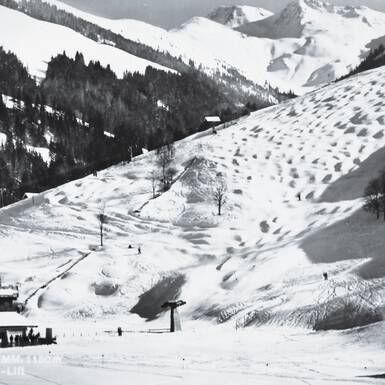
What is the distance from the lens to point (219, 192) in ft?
256

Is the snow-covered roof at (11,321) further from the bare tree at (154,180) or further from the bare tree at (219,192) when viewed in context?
the bare tree at (154,180)

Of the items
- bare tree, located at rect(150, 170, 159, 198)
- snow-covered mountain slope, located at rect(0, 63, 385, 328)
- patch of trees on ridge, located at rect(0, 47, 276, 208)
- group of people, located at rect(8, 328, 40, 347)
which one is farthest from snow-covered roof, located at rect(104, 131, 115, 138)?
group of people, located at rect(8, 328, 40, 347)

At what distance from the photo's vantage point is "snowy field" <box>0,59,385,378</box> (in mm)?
24373

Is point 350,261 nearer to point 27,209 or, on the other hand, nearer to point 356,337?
point 356,337

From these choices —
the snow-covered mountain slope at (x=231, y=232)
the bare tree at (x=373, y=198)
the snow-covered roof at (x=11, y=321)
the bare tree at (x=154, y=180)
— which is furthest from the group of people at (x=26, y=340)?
the bare tree at (x=154, y=180)

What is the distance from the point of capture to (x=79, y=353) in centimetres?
2647

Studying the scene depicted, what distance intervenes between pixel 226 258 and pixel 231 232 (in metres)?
10.0

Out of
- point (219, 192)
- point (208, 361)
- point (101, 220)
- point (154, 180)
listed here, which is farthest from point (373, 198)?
point (208, 361)

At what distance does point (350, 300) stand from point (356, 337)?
670 centimetres

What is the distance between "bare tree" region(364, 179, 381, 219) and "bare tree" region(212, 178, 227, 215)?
17.5 metres

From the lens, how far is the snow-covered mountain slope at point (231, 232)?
46375 mm

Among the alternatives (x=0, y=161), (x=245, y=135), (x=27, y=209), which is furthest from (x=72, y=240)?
(x=0, y=161)

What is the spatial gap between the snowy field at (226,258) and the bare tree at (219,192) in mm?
1000

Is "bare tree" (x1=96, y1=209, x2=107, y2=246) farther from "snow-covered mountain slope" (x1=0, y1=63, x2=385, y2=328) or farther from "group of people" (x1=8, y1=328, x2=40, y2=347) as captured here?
"group of people" (x1=8, y1=328, x2=40, y2=347)
